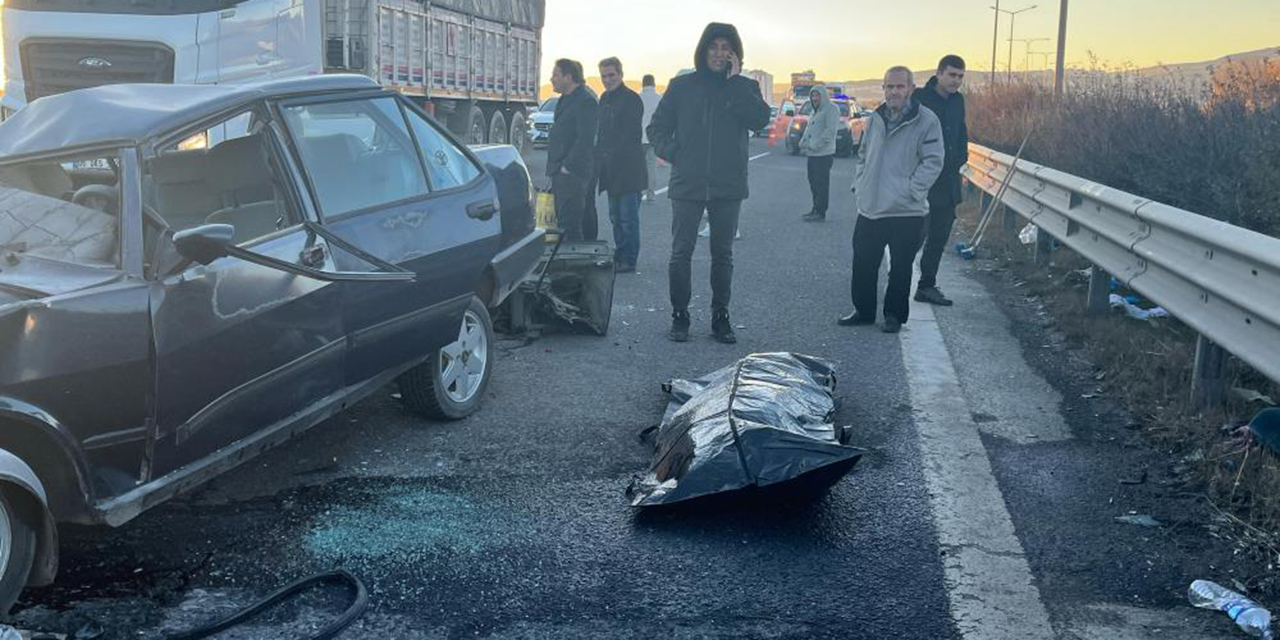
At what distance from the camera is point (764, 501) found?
4645 mm

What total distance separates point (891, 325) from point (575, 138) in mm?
3600

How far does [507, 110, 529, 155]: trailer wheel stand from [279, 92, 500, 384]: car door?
21.2 meters

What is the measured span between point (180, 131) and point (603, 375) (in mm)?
2959

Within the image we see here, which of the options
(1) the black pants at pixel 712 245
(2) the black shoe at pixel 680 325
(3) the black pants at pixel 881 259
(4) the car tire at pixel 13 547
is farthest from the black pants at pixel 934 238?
(4) the car tire at pixel 13 547

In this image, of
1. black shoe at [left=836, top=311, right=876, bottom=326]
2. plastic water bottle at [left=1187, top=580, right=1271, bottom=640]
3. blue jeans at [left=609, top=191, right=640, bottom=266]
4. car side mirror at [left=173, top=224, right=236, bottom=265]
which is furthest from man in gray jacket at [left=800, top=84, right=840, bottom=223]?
car side mirror at [left=173, top=224, right=236, bottom=265]

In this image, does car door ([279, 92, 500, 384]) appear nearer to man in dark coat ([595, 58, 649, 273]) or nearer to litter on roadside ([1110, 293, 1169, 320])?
litter on roadside ([1110, 293, 1169, 320])

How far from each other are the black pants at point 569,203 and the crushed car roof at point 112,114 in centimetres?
572

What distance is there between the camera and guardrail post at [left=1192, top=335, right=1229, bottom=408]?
18.6ft

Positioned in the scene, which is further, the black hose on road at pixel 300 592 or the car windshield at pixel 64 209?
the car windshield at pixel 64 209

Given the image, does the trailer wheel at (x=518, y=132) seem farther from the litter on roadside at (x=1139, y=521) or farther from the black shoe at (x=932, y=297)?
the litter on roadside at (x=1139, y=521)

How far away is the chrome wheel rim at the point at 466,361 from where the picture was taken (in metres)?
5.97

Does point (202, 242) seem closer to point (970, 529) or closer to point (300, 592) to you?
point (300, 592)

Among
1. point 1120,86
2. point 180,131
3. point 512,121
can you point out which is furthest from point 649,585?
point 512,121

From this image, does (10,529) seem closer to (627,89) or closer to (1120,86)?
(627,89)
